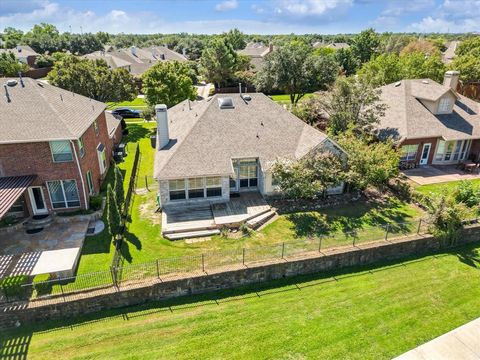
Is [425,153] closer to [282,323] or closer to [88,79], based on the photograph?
[282,323]

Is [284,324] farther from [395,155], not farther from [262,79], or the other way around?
[262,79]

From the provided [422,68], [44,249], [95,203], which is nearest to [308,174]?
[95,203]

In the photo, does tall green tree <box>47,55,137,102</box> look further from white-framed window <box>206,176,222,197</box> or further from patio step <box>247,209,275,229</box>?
patio step <box>247,209,275,229</box>

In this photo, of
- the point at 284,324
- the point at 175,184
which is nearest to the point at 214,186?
the point at 175,184

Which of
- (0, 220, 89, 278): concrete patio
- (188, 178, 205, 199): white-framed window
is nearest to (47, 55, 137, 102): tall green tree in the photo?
(0, 220, 89, 278): concrete patio

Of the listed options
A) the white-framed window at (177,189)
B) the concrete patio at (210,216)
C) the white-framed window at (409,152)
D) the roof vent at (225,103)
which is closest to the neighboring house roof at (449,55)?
the white-framed window at (409,152)
